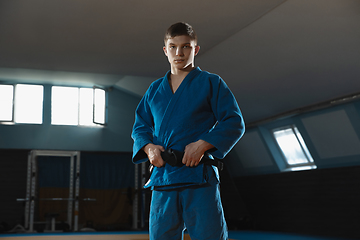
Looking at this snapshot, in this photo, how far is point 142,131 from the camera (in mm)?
1251

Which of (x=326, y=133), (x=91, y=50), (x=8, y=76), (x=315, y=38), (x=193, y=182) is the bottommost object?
(x=193, y=182)

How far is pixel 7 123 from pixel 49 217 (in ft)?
7.00

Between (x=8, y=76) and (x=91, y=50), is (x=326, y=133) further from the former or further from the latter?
(x=8, y=76)

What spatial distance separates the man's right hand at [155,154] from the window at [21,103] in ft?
26.0

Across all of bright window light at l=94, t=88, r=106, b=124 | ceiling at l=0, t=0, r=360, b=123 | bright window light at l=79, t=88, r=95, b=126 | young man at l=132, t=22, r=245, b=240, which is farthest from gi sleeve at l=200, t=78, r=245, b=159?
bright window light at l=79, t=88, r=95, b=126

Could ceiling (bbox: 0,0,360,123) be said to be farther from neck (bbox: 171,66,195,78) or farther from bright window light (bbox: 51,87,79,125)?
neck (bbox: 171,66,195,78)

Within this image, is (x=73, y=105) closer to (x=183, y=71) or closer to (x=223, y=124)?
(x=183, y=71)

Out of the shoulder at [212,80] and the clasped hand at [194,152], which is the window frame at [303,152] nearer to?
the shoulder at [212,80]

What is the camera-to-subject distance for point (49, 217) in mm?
8000

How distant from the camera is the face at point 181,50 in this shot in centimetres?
119

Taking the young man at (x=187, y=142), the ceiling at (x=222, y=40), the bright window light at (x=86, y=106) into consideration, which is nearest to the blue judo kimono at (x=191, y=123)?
the young man at (x=187, y=142)

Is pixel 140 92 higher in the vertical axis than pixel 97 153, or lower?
higher

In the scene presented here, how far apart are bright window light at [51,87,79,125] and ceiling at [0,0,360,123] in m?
2.41

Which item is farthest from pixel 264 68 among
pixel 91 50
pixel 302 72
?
pixel 91 50
